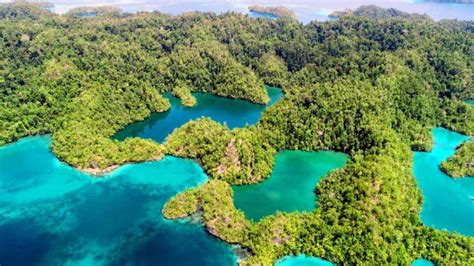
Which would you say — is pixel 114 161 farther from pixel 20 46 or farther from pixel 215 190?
pixel 20 46

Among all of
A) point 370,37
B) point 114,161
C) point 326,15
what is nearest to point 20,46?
point 114,161

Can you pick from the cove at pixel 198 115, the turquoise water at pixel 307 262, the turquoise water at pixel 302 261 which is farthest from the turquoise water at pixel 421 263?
the cove at pixel 198 115

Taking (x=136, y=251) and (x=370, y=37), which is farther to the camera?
(x=370, y=37)

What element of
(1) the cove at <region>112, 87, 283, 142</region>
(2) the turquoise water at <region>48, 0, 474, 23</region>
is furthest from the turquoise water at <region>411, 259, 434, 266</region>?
(2) the turquoise water at <region>48, 0, 474, 23</region>

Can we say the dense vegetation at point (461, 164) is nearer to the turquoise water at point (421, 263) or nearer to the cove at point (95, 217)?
the turquoise water at point (421, 263)

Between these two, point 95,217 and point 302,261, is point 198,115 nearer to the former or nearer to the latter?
point 95,217

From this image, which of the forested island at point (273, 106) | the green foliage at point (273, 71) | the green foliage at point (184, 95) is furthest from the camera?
the green foliage at point (273, 71)
